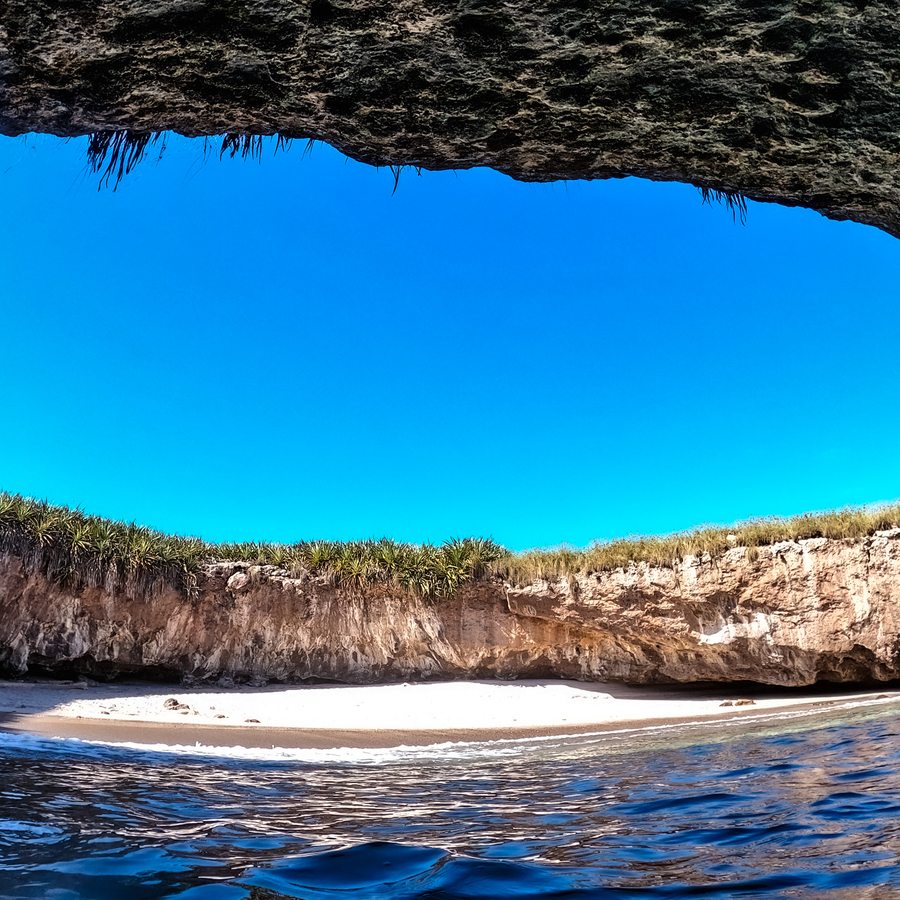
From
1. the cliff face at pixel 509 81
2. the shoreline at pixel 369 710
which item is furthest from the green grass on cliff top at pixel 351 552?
the cliff face at pixel 509 81

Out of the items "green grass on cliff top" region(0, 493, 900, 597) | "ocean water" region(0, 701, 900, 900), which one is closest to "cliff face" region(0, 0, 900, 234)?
"ocean water" region(0, 701, 900, 900)

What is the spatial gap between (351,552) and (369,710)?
14.3 ft

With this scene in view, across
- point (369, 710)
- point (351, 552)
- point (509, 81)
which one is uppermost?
point (509, 81)

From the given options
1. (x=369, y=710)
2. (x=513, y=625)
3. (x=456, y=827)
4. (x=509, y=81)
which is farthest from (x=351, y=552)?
(x=509, y=81)

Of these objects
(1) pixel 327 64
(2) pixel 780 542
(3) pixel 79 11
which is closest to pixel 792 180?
(1) pixel 327 64

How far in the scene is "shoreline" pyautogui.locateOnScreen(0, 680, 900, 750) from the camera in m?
11.8

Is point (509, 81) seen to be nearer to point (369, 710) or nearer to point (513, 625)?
point (369, 710)

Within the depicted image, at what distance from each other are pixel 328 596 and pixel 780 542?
424 inches

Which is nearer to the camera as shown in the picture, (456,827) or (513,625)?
(456,827)

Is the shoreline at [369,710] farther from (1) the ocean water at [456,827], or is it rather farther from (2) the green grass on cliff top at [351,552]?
(1) the ocean water at [456,827]

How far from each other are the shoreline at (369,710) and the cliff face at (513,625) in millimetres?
647

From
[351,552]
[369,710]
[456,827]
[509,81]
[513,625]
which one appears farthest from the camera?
[351,552]

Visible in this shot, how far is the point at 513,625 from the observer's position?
62.8 feet

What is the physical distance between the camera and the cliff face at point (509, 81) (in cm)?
400
